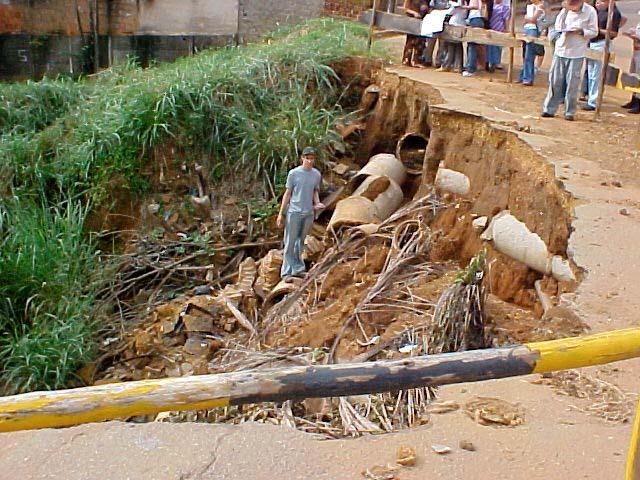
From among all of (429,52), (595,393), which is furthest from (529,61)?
(595,393)

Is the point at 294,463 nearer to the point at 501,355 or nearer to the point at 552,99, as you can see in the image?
the point at 501,355

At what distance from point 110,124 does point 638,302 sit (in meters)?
6.67

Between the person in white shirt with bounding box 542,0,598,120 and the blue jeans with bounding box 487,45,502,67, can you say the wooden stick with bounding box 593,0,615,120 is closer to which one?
the person in white shirt with bounding box 542,0,598,120

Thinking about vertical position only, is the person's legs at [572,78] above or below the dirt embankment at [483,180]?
above

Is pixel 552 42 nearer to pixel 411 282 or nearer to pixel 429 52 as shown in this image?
pixel 429 52

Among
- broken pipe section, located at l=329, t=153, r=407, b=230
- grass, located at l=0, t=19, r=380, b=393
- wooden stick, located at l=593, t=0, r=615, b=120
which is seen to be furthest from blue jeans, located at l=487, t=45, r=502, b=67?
broken pipe section, located at l=329, t=153, r=407, b=230

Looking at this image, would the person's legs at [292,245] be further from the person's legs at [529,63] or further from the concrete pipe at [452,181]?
the person's legs at [529,63]

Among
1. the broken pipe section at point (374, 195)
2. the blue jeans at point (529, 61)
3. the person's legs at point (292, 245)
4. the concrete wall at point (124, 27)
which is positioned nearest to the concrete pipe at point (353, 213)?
the broken pipe section at point (374, 195)

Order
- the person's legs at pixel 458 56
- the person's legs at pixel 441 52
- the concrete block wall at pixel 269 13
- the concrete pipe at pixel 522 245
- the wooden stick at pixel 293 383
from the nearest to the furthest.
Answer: the wooden stick at pixel 293 383
the concrete pipe at pixel 522 245
the person's legs at pixel 458 56
the person's legs at pixel 441 52
the concrete block wall at pixel 269 13

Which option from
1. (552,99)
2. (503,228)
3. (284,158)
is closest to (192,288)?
(284,158)

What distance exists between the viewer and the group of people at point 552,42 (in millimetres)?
8758

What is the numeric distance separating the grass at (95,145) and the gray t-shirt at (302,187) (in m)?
1.71

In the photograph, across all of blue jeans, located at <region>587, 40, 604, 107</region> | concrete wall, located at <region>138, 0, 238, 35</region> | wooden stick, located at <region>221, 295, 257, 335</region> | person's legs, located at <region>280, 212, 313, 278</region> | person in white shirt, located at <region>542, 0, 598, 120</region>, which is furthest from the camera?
concrete wall, located at <region>138, 0, 238, 35</region>

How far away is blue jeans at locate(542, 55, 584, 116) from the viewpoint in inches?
347
